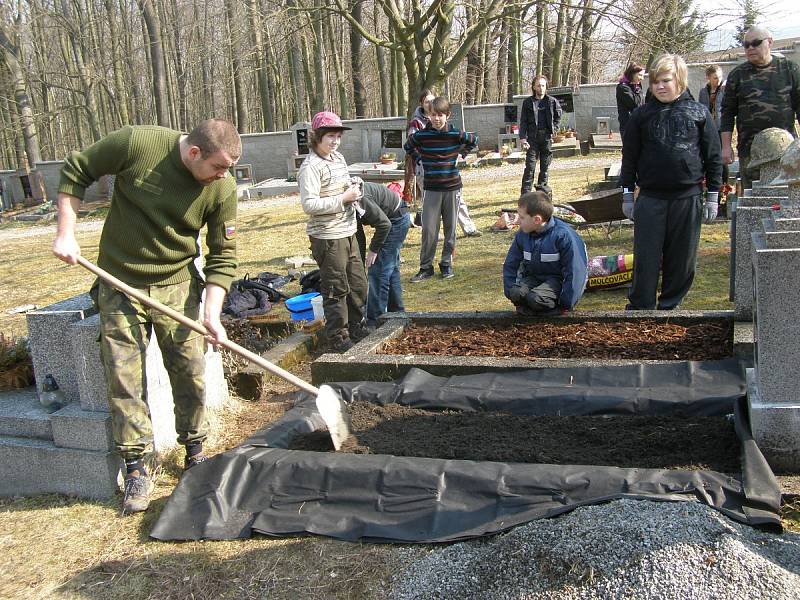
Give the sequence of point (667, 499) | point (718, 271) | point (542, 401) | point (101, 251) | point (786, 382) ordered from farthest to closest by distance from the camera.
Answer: point (718, 271)
point (542, 401)
point (101, 251)
point (786, 382)
point (667, 499)

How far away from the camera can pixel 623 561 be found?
2.48 metres

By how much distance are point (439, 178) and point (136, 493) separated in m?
4.88

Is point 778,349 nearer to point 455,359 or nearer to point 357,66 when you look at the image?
point 455,359

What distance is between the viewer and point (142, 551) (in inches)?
129

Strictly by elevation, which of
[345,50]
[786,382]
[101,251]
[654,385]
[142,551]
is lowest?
[142,551]

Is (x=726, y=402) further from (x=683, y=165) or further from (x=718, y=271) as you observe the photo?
(x=718, y=271)

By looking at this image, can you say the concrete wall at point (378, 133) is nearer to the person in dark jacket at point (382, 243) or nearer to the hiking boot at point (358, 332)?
the person in dark jacket at point (382, 243)

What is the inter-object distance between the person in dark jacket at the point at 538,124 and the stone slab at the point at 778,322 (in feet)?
25.9

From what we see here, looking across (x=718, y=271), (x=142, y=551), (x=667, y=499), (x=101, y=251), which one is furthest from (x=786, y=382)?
(x=718, y=271)

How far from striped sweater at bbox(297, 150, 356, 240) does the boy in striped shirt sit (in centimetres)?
233

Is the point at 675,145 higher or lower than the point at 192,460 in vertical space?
higher

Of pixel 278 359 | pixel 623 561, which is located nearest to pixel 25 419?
pixel 278 359

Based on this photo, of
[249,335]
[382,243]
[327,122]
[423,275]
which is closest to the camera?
[327,122]

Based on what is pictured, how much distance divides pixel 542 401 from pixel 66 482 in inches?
102
